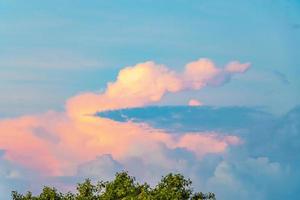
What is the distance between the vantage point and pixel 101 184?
7475 cm

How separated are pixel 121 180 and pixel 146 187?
125 inches

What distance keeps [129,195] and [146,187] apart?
1934 mm

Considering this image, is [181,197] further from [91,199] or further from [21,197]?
[21,197]

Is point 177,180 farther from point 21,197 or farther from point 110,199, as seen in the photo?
point 21,197

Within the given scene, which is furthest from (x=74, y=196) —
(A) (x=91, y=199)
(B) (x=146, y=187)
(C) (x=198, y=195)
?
(C) (x=198, y=195)

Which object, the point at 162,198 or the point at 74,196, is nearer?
the point at 162,198

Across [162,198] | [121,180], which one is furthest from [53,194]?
[162,198]

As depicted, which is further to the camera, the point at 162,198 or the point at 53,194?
the point at 53,194

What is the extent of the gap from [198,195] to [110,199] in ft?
30.2

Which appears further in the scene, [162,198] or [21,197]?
[21,197]

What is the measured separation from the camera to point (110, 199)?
2886 inches

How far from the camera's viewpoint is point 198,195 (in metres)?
73.5

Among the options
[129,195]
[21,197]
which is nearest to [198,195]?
[129,195]

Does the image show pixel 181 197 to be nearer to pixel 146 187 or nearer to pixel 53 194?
pixel 146 187
